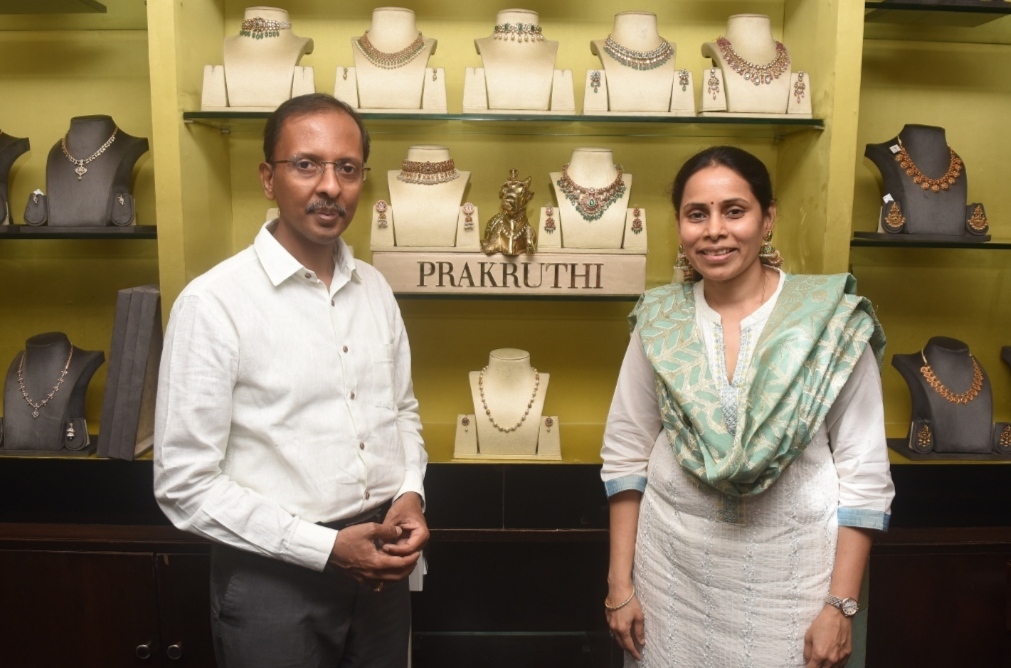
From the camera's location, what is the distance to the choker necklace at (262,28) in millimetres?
2062

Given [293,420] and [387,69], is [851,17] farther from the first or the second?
[293,420]

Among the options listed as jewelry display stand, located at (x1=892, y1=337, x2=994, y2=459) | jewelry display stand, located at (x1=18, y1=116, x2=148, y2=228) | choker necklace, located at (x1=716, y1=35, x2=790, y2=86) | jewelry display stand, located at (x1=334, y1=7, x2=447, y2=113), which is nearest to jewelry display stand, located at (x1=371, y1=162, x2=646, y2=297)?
jewelry display stand, located at (x1=334, y1=7, x2=447, y2=113)

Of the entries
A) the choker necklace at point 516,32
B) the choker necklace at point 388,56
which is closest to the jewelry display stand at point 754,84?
the choker necklace at point 516,32

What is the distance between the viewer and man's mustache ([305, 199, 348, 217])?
1.40 meters

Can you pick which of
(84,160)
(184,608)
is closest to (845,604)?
(184,608)

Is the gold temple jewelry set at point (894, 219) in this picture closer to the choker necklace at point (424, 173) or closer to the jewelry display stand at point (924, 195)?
the jewelry display stand at point (924, 195)

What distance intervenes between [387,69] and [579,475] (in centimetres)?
108

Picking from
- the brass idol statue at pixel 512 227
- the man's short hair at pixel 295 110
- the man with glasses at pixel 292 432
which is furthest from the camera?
the brass idol statue at pixel 512 227

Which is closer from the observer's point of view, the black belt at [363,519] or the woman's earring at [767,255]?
the black belt at [363,519]

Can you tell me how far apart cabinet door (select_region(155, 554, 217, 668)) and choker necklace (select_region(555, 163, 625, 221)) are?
120 centimetres

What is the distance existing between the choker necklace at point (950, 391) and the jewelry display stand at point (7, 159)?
7.69 feet

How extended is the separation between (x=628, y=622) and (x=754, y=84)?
4.23 ft

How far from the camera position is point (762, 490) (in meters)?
1.37

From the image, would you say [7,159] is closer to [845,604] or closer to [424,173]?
[424,173]
